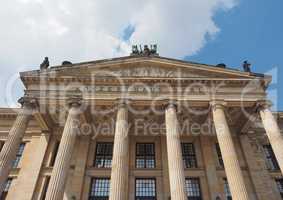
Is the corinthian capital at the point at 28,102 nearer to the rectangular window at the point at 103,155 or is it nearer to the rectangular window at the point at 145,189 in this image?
the rectangular window at the point at 103,155

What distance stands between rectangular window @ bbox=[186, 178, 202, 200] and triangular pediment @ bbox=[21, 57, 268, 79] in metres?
10.6

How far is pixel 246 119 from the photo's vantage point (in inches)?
1118

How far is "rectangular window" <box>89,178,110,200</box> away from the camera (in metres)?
25.9

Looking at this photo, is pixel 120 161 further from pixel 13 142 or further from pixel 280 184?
pixel 280 184

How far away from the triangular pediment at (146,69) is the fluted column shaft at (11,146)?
4910 mm

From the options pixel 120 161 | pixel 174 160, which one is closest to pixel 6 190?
pixel 120 161

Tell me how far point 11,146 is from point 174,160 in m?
13.6

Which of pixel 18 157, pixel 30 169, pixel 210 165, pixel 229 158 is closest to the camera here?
pixel 229 158

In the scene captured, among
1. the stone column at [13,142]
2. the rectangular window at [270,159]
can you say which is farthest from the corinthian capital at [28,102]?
the rectangular window at [270,159]

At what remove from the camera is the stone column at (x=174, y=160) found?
1961cm

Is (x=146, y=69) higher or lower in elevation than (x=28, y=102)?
higher

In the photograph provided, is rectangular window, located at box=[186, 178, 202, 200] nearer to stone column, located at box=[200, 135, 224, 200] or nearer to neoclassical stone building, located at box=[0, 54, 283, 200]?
neoclassical stone building, located at box=[0, 54, 283, 200]

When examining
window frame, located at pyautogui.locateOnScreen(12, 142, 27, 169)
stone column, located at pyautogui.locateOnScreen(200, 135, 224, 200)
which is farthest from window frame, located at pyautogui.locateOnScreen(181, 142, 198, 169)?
window frame, located at pyautogui.locateOnScreen(12, 142, 27, 169)

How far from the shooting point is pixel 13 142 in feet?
75.3
